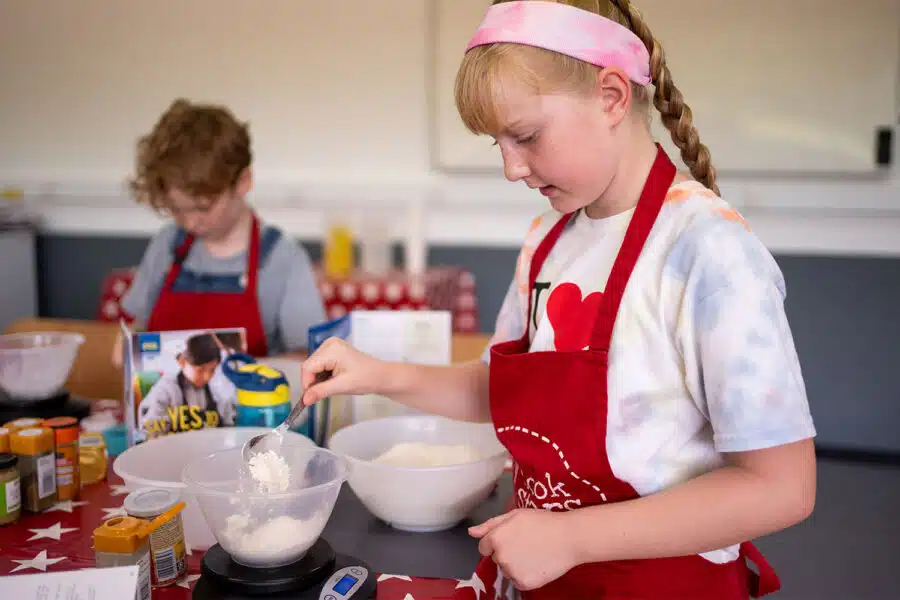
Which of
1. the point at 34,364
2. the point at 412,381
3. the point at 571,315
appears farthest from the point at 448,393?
the point at 34,364

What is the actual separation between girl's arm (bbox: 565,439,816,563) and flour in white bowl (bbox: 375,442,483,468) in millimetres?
320

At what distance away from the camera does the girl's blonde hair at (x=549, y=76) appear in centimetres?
89

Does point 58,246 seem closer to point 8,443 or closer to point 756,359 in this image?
point 8,443

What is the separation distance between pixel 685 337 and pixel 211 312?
1.37 meters

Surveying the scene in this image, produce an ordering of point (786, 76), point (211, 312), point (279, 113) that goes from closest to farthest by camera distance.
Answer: point (211, 312) < point (786, 76) < point (279, 113)

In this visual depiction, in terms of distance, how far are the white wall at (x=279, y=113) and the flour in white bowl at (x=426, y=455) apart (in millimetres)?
2339

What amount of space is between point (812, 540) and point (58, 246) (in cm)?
357

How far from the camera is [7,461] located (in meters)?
1.13

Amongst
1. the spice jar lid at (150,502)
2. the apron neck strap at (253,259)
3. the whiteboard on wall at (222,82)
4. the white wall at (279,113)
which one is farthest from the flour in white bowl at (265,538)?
the whiteboard on wall at (222,82)

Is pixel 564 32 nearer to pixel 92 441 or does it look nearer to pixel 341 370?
pixel 341 370

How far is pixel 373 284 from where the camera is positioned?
312 centimetres

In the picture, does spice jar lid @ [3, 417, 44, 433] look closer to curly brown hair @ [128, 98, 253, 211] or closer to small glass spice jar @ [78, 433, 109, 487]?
small glass spice jar @ [78, 433, 109, 487]

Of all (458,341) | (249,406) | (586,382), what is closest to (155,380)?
(249,406)

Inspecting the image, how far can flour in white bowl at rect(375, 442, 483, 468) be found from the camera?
46.2 inches
